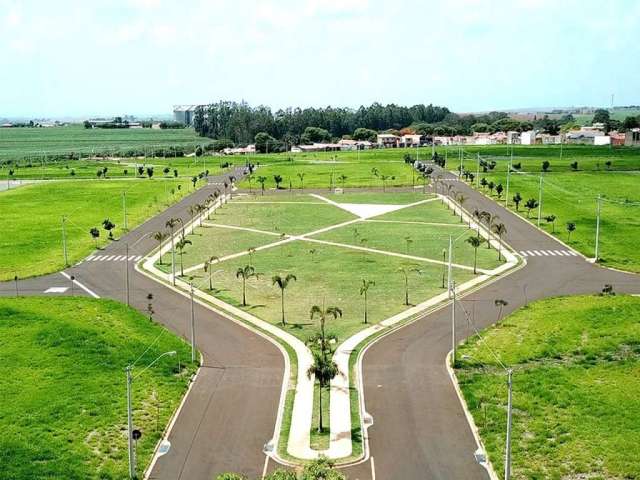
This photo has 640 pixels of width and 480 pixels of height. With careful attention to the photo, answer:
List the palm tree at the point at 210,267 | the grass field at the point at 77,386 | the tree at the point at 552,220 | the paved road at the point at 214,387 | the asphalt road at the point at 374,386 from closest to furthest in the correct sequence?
the grass field at the point at 77,386, the asphalt road at the point at 374,386, the paved road at the point at 214,387, the palm tree at the point at 210,267, the tree at the point at 552,220

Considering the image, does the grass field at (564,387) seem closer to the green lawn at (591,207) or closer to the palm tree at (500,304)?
the palm tree at (500,304)

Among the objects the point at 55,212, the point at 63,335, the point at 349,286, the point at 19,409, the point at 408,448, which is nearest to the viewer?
the point at 408,448

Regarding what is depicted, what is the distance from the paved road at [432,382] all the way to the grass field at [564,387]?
167cm

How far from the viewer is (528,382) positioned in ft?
152

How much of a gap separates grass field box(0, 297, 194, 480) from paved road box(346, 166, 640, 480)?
1252cm

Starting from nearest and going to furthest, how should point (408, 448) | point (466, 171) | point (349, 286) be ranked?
point (408, 448), point (349, 286), point (466, 171)

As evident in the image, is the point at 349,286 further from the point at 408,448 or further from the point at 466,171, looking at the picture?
the point at 466,171

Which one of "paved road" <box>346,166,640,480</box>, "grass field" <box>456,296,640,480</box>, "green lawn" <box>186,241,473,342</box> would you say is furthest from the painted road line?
"grass field" <box>456,296,640,480</box>

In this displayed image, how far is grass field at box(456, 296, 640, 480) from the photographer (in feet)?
122

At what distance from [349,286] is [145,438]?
113 feet

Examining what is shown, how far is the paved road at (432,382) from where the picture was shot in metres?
37.2

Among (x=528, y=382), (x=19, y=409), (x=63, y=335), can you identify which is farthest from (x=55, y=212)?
(x=528, y=382)

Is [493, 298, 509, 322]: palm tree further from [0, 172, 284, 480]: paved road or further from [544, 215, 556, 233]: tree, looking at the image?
[544, 215, 556, 233]: tree

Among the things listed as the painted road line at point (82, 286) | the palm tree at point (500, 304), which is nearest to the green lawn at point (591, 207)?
the palm tree at point (500, 304)
